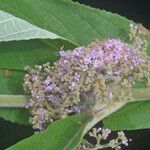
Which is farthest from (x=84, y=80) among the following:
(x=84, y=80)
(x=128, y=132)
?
(x=128, y=132)

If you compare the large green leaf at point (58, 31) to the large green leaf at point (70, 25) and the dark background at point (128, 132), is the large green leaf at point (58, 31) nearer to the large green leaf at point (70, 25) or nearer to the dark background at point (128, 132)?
the large green leaf at point (70, 25)

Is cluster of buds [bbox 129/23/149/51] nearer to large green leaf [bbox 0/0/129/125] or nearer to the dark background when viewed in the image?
large green leaf [bbox 0/0/129/125]

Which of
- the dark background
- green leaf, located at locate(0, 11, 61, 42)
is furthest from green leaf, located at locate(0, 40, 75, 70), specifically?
the dark background

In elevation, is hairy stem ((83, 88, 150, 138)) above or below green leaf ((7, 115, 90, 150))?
above

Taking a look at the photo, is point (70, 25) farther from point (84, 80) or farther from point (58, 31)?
point (84, 80)

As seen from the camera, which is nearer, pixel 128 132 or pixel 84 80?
pixel 84 80

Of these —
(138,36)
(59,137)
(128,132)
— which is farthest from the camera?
(128,132)
